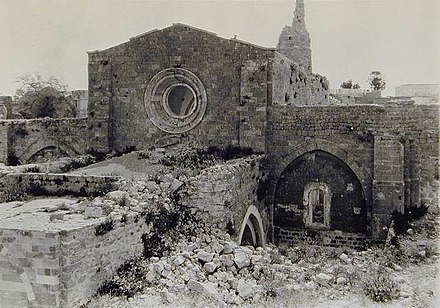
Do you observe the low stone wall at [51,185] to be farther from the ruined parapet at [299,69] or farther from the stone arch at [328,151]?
the ruined parapet at [299,69]

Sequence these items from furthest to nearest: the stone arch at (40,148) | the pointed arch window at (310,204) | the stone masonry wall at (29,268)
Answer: the stone arch at (40,148) → the pointed arch window at (310,204) → the stone masonry wall at (29,268)

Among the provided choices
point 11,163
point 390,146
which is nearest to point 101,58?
point 11,163

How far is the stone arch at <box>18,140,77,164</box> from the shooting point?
793 inches

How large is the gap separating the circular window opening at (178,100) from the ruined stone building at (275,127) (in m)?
0.07

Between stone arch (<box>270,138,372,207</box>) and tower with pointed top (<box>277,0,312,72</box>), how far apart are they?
382 inches

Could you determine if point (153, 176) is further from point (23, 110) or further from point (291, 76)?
point (23, 110)

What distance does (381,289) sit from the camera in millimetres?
8461

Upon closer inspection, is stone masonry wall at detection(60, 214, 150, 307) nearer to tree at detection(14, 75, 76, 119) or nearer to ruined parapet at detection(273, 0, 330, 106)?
ruined parapet at detection(273, 0, 330, 106)

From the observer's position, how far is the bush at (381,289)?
8.31 meters

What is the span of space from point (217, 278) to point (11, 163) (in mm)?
15445

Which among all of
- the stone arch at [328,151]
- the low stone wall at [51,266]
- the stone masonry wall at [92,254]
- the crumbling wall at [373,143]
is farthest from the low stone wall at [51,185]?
the crumbling wall at [373,143]

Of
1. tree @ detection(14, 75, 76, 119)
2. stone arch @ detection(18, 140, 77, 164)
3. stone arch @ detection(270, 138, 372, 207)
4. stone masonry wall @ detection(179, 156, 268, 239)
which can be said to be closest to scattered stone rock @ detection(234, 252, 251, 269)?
stone masonry wall @ detection(179, 156, 268, 239)

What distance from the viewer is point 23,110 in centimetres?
3016

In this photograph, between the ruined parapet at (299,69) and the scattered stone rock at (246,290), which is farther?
the ruined parapet at (299,69)
